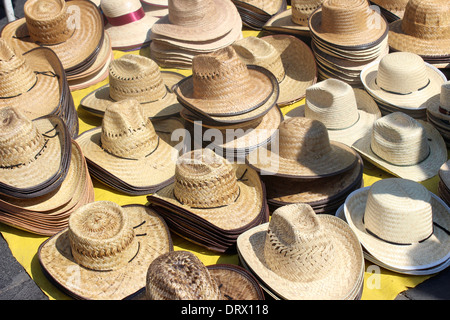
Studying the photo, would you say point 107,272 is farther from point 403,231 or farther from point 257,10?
point 257,10

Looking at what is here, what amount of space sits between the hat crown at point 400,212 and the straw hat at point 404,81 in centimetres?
174

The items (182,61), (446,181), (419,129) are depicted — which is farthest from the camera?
(182,61)

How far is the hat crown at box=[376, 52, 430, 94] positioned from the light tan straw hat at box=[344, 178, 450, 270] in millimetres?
1770

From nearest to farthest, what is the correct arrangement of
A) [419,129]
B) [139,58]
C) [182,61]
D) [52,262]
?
1. [52,262]
2. [419,129]
3. [139,58]
4. [182,61]

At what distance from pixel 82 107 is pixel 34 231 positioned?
1915 mm

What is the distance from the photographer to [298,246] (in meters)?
3.94

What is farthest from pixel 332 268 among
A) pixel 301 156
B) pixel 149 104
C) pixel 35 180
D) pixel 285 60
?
pixel 285 60

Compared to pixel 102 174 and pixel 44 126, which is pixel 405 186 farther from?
pixel 44 126

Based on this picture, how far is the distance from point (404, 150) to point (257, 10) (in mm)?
3544

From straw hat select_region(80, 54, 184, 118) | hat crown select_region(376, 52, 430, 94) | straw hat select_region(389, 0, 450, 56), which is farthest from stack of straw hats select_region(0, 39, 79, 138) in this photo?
straw hat select_region(389, 0, 450, 56)

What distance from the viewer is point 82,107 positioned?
637 centimetres

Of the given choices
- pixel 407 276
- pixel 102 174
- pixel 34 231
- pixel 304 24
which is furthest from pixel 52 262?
pixel 304 24

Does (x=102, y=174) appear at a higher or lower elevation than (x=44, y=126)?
lower

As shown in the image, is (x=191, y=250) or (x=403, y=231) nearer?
(x=403, y=231)
